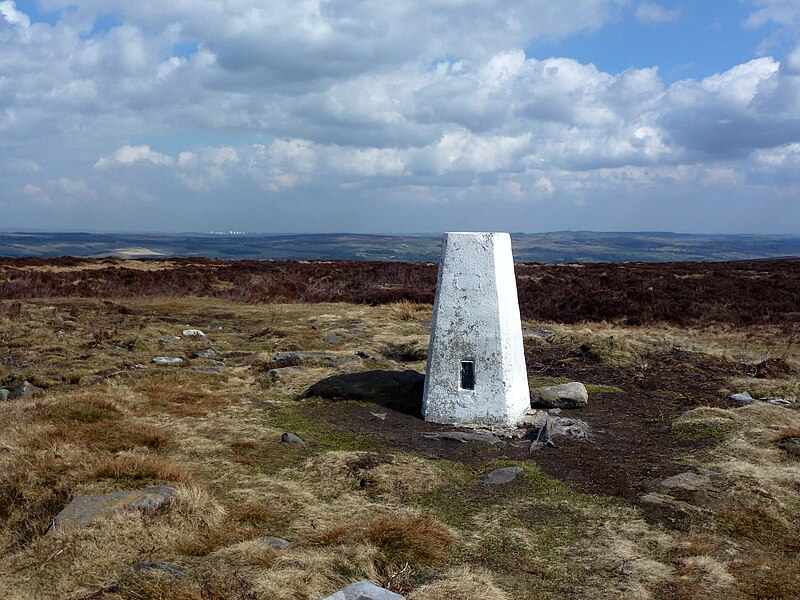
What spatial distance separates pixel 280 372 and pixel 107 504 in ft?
26.2

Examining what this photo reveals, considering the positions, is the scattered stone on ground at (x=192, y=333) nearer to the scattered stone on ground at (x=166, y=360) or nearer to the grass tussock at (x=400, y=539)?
the scattered stone on ground at (x=166, y=360)

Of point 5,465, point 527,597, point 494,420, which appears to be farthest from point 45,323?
point 527,597

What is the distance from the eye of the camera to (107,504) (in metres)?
7.24

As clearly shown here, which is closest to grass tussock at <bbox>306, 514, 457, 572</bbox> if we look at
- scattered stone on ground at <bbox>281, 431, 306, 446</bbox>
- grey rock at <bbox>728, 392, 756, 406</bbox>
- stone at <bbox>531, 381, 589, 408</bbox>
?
scattered stone on ground at <bbox>281, 431, 306, 446</bbox>

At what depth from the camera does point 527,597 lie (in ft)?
19.5

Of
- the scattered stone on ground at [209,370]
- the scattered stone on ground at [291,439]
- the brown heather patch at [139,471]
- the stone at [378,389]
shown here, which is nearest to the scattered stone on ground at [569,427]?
the stone at [378,389]

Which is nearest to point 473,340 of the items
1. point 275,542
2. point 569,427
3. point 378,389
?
point 569,427

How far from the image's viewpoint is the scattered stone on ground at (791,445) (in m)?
9.68

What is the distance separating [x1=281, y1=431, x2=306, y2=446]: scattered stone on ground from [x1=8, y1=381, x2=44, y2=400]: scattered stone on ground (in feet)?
19.2

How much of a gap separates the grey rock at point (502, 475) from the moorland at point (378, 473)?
176mm

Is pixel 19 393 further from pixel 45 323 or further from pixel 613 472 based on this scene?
pixel 613 472

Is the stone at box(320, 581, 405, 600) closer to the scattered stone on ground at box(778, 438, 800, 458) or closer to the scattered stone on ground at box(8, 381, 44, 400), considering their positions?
the scattered stone on ground at box(778, 438, 800, 458)

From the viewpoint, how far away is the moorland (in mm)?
6184

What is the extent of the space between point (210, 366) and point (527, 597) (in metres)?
11.6
